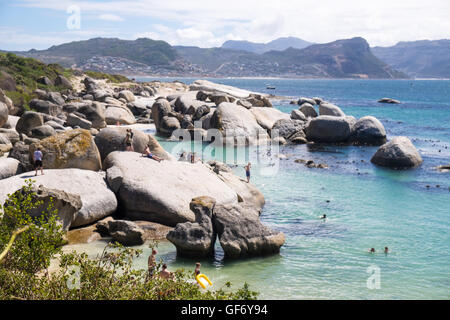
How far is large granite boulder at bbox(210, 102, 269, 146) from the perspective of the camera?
4258cm

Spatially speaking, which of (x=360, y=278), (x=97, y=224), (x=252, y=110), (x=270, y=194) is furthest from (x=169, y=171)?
(x=252, y=110)

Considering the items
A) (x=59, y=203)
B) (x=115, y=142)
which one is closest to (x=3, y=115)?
(x=115, y=142)

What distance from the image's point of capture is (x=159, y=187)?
20812 millimetres

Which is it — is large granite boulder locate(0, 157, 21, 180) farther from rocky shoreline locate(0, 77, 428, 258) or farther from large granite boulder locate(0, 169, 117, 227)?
large granite boulder locate(0, 169, 117, 227)

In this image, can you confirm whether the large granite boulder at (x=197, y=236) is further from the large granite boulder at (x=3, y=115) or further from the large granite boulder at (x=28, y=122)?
the large granite boulder at (x=3, y=115)

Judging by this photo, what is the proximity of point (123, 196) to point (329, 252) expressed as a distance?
9.29m

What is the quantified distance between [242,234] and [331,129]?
29848 mm

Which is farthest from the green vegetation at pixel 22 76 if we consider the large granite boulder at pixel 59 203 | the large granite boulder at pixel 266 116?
the large granite boulder at pixel 59 203

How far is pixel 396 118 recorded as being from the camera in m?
71.6

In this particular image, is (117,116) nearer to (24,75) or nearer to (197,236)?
(24,75)

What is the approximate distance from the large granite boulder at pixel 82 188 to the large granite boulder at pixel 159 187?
2.29 feet

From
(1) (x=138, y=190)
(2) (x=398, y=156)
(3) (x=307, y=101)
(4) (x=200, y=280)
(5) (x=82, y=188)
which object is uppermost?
(3) (x=307, y=101)

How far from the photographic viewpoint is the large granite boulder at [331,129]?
45.0 meters
